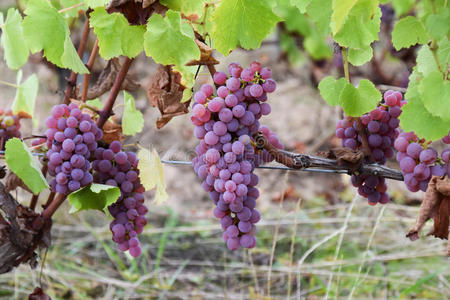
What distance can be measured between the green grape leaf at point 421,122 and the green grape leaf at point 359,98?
8 centimetres

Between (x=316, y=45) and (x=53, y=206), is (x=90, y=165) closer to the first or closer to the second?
(x=53, y=206)

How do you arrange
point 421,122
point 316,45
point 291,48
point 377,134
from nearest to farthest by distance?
point 421,122, point 377,134, point 316,45, point 291,48

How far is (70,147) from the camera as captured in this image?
94cm

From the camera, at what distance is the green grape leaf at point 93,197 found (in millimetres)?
923

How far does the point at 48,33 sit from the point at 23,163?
0.80 ft

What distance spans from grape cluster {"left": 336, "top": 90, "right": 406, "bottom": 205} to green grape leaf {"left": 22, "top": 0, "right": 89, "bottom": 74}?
0.54 metres

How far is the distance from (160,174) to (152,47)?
302 millimetres

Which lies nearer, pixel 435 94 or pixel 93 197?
pixel 435 94

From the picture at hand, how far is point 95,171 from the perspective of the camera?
104 centimetres

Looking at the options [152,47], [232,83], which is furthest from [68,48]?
[232,83]

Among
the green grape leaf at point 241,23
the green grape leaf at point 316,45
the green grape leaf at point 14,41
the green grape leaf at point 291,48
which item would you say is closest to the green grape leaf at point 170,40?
the green grape leaf at point 241,23

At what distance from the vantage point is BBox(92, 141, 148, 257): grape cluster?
1006mm

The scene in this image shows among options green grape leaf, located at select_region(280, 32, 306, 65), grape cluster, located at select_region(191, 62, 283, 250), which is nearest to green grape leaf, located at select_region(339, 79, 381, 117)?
grape cluster, located at select_region(191, 62, 283, 250)

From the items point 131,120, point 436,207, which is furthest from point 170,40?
point 436,207
